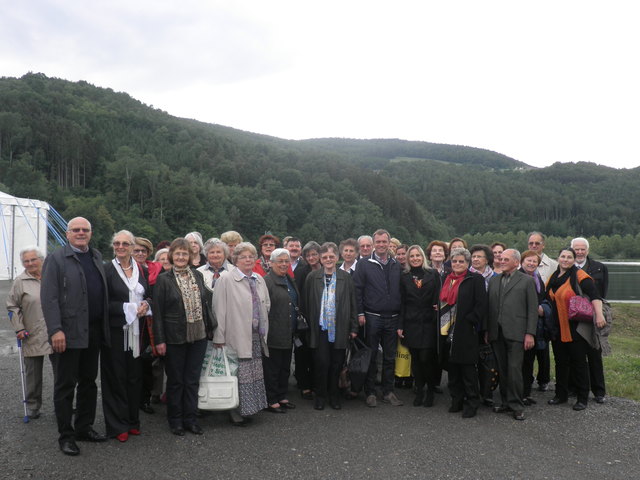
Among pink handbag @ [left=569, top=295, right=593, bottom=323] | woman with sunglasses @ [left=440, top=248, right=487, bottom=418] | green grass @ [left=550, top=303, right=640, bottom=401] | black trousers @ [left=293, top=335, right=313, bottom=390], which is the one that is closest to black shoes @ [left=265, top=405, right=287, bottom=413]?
black trousers @ [left=293, top=335, right=313, bottom=390]

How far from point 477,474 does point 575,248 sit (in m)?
3.63

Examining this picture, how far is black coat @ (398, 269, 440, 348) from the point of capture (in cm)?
579

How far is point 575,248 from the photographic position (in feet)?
20.6

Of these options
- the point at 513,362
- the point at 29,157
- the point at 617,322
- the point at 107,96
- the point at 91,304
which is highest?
the point at 107,96

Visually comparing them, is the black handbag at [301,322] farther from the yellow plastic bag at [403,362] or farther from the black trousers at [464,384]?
the black trousers at [464,384]

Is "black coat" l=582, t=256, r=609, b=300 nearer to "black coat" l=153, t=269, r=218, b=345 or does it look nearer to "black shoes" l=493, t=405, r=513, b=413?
"black shoes" l=493, t=405, r=513, b=413

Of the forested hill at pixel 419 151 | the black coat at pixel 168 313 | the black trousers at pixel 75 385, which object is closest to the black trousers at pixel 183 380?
the black coat at pixel 168 313

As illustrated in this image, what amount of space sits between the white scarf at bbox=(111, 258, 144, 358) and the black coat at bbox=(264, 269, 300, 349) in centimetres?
148

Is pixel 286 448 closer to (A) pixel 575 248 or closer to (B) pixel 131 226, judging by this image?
(A) pixel 575 248

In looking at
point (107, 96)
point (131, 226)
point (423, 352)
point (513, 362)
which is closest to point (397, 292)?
point (423, 352)

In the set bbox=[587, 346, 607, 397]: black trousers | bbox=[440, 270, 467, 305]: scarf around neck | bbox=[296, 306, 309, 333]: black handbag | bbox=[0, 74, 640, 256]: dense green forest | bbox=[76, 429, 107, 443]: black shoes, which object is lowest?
bbox=[76, 429, 107, 443]: black shoes

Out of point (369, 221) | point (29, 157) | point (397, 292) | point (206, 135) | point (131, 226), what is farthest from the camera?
point (206, 135)

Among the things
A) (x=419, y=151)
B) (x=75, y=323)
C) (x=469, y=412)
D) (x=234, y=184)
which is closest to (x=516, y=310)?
(x=469, y=412)

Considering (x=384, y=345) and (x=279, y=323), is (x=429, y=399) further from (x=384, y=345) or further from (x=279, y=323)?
(x=279, y=323)
